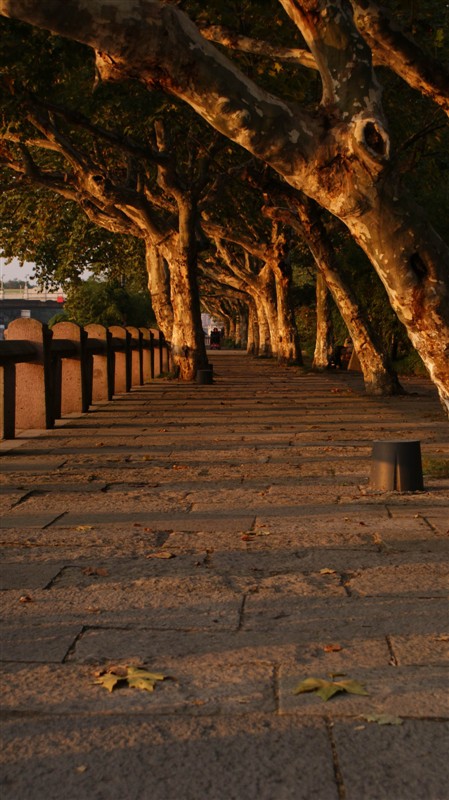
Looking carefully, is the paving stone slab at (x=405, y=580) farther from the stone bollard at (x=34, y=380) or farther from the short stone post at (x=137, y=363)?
the short stone post at (x=137, y=363)

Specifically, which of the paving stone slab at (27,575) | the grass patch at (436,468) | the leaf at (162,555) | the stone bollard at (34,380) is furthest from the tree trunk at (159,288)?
the paving stone slab at (27,575)

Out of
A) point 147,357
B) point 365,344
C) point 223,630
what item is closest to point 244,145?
point 223,630

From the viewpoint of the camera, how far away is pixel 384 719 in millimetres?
3320

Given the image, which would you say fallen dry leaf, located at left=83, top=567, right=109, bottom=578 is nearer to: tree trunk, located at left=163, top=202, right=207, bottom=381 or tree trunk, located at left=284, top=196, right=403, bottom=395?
tree trunk, located at left=284, top=196, right=403, bottom=395

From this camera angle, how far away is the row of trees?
8555mm

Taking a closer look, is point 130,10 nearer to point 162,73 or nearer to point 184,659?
point 162,73

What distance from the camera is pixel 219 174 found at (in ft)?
88.3

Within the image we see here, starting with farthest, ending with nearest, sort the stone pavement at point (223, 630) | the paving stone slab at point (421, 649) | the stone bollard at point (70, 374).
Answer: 1. the stone bollard at point (70, 374)
2. the paving stone slab at point (421, 649)
3. the stone pavement at point (223, 630)

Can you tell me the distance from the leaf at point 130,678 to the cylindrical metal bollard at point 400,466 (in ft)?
15.0

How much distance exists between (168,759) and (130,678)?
70 cm

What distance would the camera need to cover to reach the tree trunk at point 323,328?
102ft

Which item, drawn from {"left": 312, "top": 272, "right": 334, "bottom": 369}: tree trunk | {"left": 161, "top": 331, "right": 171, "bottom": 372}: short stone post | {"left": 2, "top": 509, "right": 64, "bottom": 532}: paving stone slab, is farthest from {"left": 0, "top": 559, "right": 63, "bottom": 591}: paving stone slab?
{"left": 161, "top": 331, "right": 171, "bottom": 372}: short stone post

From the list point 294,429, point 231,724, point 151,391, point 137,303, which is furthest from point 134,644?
point 137,303

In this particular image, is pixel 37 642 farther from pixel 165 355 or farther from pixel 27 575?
pixel 165 355
